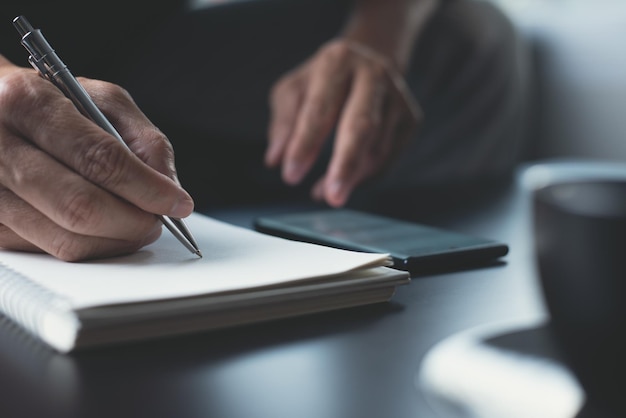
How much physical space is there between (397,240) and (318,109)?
1.44ft

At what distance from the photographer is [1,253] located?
1.54 ft

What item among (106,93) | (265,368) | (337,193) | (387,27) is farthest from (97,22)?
(265,368)

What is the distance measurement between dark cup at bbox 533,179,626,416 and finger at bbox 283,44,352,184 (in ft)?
2.15

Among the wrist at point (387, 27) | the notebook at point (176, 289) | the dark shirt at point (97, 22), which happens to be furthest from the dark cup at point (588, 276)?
the dark shirt at point (97, 22)

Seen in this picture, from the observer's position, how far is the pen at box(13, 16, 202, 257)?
0.46m

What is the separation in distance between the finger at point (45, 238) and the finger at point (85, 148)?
0.11 feet

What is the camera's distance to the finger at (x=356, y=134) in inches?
34.1

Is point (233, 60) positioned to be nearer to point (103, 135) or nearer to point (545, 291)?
point (103, 135)

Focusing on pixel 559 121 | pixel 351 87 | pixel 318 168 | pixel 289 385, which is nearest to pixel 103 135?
pixel 289 385

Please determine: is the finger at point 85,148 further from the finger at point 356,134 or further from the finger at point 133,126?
the finger at point 356,134

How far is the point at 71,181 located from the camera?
43 cm

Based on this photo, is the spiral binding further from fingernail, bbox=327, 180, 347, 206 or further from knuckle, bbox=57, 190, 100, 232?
fingernail, bbox=327, 180, 347, 206

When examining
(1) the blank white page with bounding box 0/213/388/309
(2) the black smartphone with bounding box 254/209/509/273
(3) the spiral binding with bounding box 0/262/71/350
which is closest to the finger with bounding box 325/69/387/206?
(2) the black smartphone with bounding box 254/209/509/273

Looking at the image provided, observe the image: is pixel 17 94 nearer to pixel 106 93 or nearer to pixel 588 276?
pixel 106 93
